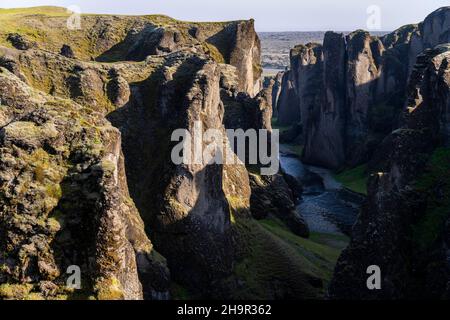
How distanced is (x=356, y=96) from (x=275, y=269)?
9533cm

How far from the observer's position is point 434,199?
5034cm

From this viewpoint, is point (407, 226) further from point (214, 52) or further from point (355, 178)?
point (355, 178)

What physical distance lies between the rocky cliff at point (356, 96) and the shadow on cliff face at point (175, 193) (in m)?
88.9

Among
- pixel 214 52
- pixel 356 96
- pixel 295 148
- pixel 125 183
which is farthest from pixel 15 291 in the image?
pixel 295 148

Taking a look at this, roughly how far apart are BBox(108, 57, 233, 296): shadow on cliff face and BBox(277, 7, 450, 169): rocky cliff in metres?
88.9

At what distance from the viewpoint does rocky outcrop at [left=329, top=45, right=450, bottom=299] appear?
47.1m

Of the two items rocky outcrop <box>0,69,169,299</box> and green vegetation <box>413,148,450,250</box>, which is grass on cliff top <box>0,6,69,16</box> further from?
green vegetation <box>413,148,450,250</box>

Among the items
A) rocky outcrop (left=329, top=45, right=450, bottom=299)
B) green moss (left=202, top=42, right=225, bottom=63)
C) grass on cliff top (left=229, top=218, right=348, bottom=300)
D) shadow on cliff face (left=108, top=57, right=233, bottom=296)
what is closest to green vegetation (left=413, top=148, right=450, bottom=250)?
rocky outcrop (left=329, top=45, right=450, bottom=299)

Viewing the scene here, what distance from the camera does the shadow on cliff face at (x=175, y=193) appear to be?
5759 cm

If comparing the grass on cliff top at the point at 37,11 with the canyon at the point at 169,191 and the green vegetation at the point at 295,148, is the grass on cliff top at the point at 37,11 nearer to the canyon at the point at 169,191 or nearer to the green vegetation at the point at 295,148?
the canyon at the point at 169,191

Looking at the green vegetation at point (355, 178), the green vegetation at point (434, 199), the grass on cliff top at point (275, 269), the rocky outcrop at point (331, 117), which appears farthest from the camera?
the rocky outcrop at point (331, 117)

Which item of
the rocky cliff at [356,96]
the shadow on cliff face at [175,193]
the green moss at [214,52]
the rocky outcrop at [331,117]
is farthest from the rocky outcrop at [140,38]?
the shadow on cliff face at [175,193]

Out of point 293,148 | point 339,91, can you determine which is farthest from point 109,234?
point 293,148

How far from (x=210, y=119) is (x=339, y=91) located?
9886 cm
